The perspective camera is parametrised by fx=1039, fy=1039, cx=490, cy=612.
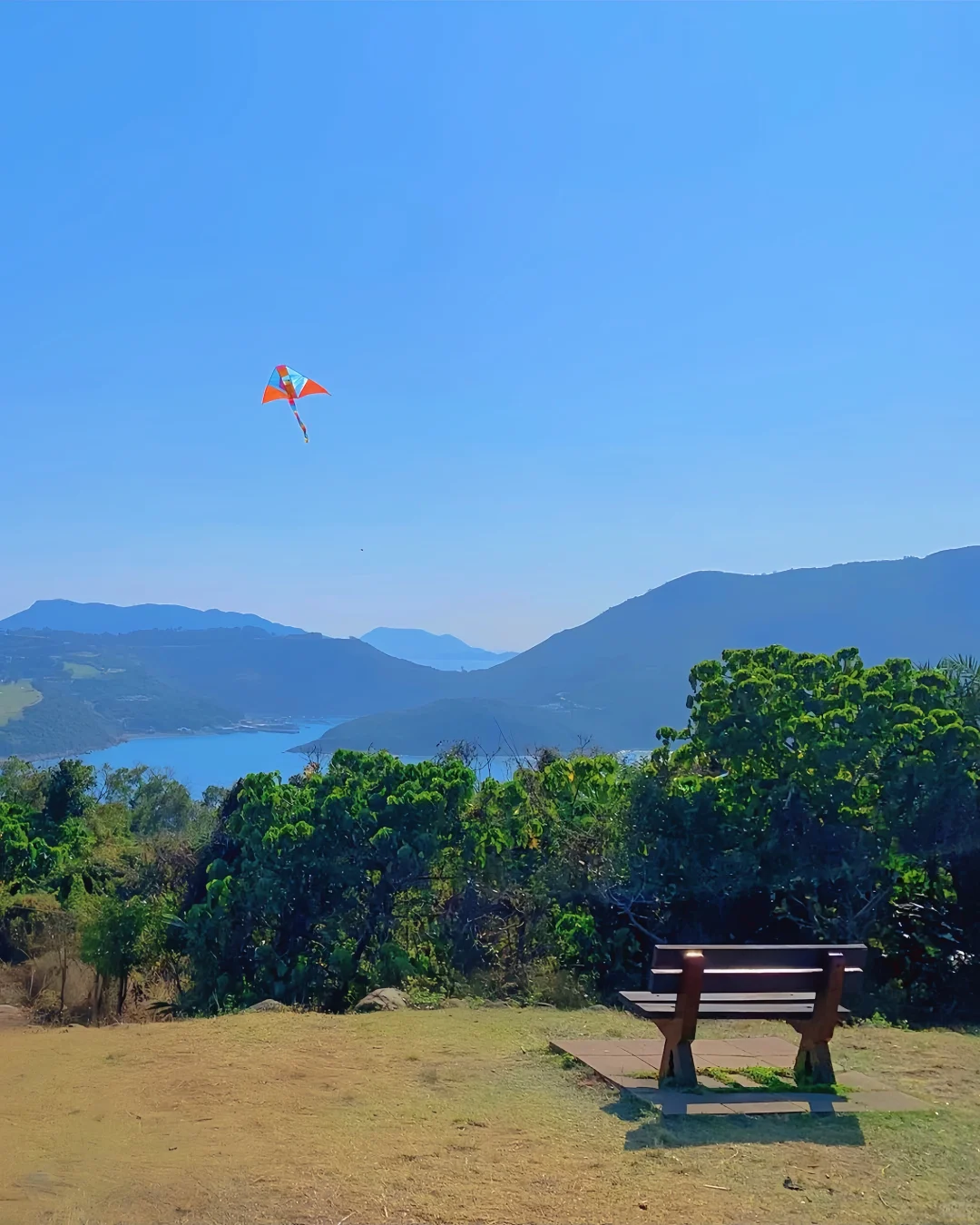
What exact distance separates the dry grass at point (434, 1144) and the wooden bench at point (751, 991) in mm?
490

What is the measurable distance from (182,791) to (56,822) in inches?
1049

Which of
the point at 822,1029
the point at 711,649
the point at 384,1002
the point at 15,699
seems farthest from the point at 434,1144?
the point at 15,699

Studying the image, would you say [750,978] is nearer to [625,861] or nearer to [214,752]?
[625,861]

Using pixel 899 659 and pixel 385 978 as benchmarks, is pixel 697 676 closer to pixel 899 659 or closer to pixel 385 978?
pixel 899 659

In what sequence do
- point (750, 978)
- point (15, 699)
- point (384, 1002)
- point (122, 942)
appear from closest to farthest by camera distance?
point (750, 978), point (384, 1002), point (122, 942), point (15, 699)

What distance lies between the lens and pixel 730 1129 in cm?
503

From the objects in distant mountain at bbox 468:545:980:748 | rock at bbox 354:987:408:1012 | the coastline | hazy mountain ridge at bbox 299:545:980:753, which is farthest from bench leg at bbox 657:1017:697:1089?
Answer: the coastline

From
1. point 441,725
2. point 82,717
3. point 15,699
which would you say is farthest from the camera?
point 15,699

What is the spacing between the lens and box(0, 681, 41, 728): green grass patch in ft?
523

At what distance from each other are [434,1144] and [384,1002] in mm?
4650

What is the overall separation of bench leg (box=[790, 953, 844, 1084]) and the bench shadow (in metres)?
0.52

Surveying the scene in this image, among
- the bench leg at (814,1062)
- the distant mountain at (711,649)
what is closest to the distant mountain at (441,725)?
the distant mountain at (711,649)

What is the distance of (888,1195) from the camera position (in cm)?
428

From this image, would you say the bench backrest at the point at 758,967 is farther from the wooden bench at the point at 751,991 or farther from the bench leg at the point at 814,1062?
the bench leg at the point at 814,1062
